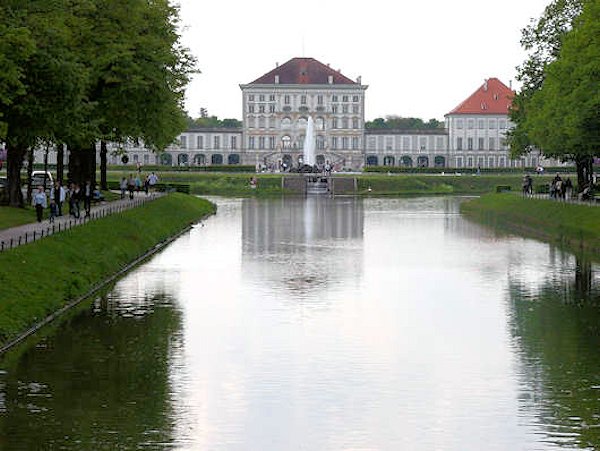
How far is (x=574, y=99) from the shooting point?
6619 cm

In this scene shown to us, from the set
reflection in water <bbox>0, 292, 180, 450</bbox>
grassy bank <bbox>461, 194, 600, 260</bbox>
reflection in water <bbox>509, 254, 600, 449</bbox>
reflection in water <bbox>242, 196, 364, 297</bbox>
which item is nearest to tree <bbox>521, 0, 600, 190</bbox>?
grassy bank <bbox>461, 194, 600, 260</bbox>

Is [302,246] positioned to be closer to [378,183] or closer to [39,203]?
[39,203]

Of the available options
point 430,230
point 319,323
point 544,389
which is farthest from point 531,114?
point 544,389

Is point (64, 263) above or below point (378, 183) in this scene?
below

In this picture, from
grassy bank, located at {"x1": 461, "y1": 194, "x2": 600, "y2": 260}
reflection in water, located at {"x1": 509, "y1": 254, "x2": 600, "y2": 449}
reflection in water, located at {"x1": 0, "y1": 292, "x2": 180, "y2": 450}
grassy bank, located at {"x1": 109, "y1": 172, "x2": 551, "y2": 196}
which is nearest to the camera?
reflection in water, located at {"x1": 0, "y1": 292, "x2": 180, "y2": 450}

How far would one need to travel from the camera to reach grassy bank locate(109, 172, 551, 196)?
12588 cm

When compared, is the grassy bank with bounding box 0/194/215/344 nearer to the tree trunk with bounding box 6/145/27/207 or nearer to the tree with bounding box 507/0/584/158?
the tree trunk with bounding box 6/145/27/207

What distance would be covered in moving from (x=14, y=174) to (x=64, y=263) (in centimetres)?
2074

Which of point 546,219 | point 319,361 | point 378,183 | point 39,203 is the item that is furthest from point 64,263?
point 378,183

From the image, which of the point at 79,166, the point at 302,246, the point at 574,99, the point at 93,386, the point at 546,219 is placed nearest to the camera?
the point at 93,386

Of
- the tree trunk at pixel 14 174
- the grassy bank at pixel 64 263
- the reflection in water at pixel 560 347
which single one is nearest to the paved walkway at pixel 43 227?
the grassy bank at pixel 64 263

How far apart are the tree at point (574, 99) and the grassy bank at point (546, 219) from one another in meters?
3.36

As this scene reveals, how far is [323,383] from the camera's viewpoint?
22703 mm

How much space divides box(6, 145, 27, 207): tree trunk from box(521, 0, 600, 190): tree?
2562cm
